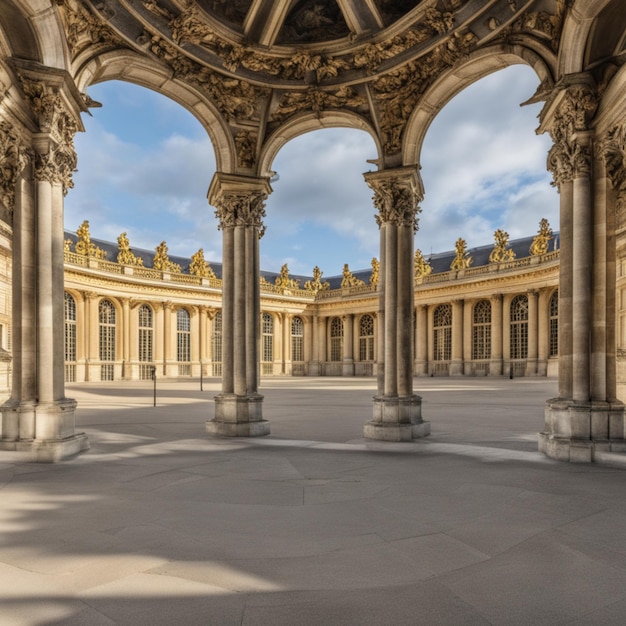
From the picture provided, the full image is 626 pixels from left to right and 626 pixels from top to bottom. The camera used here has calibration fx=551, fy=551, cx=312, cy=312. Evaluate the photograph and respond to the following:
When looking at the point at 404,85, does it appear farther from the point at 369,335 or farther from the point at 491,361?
the point at 369,335

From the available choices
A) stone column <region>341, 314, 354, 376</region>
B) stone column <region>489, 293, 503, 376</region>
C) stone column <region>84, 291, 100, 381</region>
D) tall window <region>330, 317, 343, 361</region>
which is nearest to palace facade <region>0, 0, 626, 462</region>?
stone column <region>84, 291, 100, 381</region>

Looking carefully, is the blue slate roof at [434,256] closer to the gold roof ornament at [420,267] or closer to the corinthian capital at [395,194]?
the gold roof ornament at [420,267]

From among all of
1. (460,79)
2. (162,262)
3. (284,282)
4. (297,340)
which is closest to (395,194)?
(460,79)

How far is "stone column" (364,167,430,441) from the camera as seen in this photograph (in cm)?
1329

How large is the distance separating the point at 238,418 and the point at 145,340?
49.9m

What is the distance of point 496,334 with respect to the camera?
5838cm

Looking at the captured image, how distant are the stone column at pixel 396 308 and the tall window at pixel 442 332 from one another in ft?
170

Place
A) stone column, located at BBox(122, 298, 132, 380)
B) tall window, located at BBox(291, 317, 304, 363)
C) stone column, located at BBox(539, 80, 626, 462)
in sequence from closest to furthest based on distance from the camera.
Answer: stone column, located at BBox(539, 80, 626, 462), stone column, located at BBox(122, 298, 132, 380), tall window, located at BBox(291, 317, 304, 363)

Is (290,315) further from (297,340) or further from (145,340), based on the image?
(145,340)

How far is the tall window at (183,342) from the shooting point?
208 feet

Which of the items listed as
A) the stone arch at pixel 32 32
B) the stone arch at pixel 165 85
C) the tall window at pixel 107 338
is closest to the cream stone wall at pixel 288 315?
the tall window at pixel 107 338

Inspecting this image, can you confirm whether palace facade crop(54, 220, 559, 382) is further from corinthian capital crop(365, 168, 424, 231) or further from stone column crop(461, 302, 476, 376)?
corinthian capital crop(365, 168, 424, 231)

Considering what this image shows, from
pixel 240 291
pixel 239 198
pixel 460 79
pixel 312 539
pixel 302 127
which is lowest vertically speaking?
pixel 312 539

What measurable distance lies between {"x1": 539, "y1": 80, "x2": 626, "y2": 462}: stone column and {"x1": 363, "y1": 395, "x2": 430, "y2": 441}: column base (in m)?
3.18
